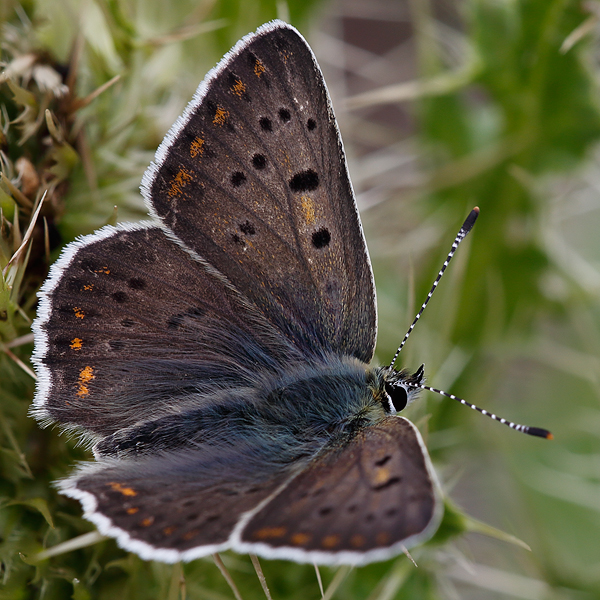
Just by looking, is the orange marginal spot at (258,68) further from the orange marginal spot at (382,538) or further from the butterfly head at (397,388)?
the orange marginal spot at (382,538)

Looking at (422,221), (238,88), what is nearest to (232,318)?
(238,88)

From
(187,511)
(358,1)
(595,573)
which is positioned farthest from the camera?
(358,1)

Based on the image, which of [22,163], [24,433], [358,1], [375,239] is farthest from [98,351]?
[358,1]

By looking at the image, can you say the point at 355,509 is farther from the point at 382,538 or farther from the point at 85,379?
the point at 85,379

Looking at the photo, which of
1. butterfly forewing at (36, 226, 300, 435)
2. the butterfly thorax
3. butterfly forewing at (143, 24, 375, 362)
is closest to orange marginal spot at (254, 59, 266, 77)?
butterfly forewing at (143, 24, 375, 362)

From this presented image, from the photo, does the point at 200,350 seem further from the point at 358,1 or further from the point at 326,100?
the point at 358,1

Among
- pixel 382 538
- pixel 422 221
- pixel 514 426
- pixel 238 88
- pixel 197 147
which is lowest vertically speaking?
pixel 382 538
